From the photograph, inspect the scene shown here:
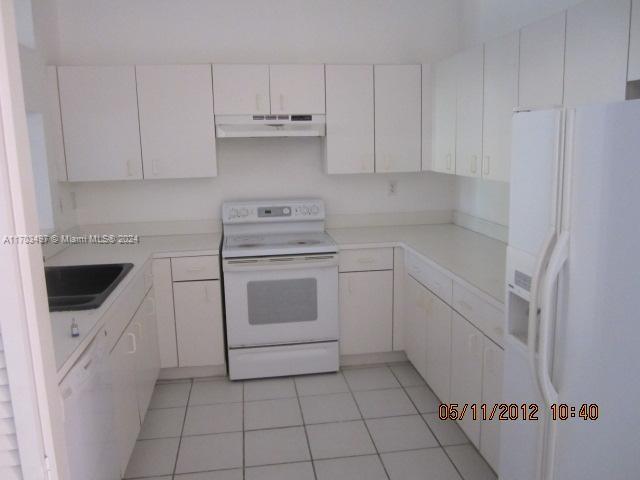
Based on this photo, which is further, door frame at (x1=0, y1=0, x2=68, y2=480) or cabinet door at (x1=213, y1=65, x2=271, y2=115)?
cabinet door at (x1=213, y1=65, x2=271, y2=115)

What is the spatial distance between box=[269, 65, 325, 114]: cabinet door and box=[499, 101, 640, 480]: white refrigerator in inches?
83.3

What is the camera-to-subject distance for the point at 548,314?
5.04 feet

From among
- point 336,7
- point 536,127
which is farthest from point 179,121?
point 536,127

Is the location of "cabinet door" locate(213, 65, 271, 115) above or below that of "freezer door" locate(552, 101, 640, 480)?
above

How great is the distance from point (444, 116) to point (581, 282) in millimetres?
2285

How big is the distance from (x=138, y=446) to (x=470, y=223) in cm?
266

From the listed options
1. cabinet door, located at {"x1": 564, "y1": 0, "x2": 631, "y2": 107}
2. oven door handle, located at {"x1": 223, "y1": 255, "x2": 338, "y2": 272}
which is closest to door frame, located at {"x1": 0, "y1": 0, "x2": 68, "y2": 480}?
cabinet door, located at {"x1": 564, "y1": 0, "x2": 631, "y2": 107}

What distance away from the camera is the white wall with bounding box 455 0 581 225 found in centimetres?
303

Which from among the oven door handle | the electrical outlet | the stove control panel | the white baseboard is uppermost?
the electrical outlet

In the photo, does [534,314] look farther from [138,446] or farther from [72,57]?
[72,57]

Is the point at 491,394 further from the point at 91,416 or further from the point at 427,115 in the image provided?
the point at 427,115

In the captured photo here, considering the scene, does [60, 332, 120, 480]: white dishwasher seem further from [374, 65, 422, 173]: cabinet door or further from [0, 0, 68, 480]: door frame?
[374, 65, 422, 173]: cabinet door

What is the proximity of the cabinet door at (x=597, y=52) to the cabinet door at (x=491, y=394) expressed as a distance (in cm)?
109

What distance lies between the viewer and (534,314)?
1.59 m
